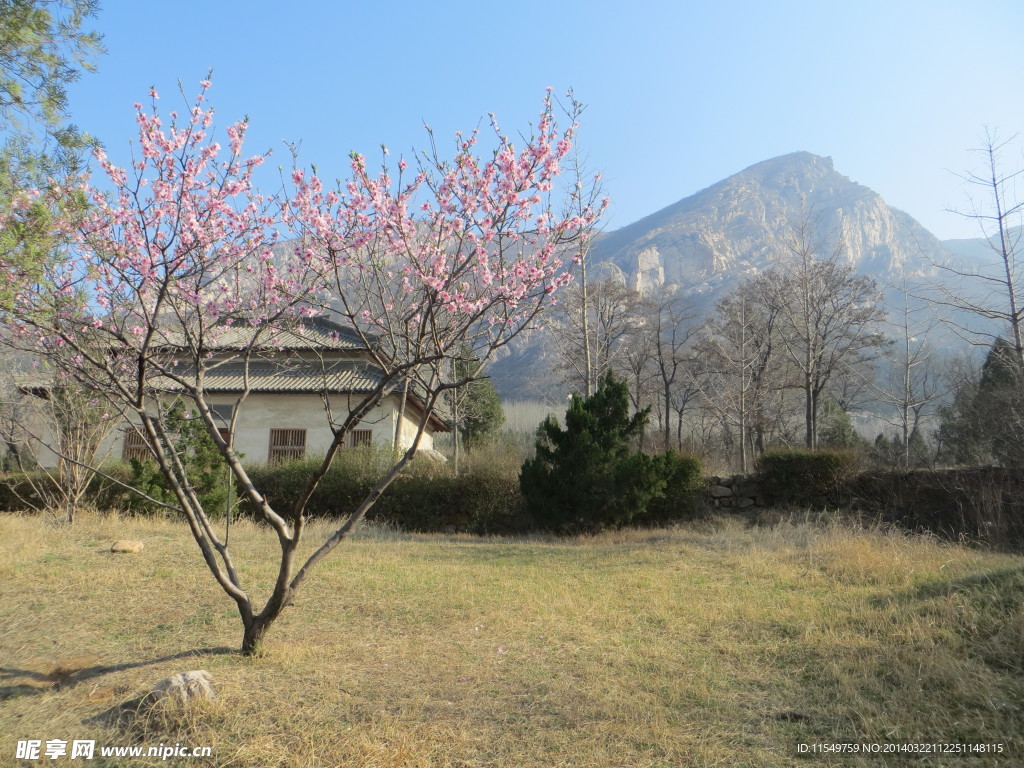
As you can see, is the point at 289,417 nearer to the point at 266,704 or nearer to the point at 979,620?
the point at 266,704

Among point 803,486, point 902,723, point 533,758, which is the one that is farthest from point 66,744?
point 803,486

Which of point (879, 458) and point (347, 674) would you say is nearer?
point (347, 674)

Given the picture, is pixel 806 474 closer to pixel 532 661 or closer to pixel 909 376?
pixel 532 661

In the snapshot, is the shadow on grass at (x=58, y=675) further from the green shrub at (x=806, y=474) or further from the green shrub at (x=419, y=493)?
the green shrub at (x=806, y=474)

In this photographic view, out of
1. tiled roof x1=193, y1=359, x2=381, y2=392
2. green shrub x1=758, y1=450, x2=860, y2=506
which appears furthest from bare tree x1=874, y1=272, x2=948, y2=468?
tiled roof x1=193, y1=359, x2=381, y2=392

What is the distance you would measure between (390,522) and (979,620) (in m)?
13.0

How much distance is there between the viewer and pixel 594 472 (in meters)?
13.9

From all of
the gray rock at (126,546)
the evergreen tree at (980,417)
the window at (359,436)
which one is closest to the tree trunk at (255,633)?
the gray rock at (126,546)

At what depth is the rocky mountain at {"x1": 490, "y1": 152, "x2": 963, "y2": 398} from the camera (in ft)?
344

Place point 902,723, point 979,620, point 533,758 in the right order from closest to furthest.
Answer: point 533,758, point 902,723, point 979,620

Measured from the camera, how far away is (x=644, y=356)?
112 feet

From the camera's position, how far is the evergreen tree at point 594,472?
13.9m

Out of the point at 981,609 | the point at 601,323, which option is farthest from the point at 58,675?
the point at 601,323

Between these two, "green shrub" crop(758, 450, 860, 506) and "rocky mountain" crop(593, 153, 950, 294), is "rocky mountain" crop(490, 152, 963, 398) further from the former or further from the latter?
"green shrub" crop(758, 450, 860, 506)
